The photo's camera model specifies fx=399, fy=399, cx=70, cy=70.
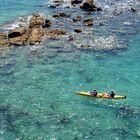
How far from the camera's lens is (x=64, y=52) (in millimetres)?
73375

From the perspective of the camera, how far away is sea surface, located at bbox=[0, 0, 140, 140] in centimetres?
5150

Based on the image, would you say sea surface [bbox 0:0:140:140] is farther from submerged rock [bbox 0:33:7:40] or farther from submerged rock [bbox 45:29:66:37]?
submerged rock [bbox 0:33:7:40]

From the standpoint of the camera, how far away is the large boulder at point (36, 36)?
76875 mm

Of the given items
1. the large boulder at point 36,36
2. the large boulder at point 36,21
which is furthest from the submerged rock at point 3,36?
the large boulder at point 36,21

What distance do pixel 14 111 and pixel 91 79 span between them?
48.7ft

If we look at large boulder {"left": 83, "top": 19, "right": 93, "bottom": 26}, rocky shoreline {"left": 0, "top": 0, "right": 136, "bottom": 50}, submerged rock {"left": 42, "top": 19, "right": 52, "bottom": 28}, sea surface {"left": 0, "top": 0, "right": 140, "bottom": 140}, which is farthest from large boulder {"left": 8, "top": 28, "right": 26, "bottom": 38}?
large boulder {"left": 83, "top": 19, "right": 93, "bottom": 26}

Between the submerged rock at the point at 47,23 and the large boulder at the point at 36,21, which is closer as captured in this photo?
the submerged rock at the point at 47,23

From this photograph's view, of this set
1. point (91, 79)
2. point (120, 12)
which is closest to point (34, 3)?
point (120, 12)

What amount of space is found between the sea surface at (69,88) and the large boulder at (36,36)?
1348mm

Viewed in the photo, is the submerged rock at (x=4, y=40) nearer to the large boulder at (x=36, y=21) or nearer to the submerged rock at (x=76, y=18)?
the large boulder at (x=36, y=21)

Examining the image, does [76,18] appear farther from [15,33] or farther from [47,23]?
[15,33]

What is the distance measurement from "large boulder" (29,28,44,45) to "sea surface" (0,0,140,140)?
135 cm

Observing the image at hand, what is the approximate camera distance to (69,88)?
61.6m

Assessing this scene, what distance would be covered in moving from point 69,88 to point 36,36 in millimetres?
20943
